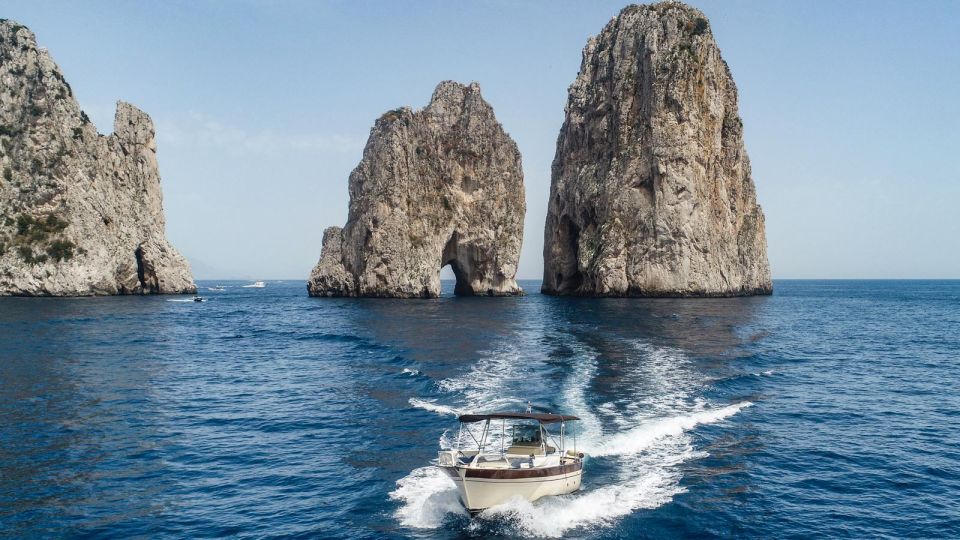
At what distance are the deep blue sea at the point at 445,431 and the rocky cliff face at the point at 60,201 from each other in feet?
182

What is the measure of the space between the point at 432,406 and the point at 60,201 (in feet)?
377

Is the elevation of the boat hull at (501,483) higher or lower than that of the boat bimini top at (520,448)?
lower

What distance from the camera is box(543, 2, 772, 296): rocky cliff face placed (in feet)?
395

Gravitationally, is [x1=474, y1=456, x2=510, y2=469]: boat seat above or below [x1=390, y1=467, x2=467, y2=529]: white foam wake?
above

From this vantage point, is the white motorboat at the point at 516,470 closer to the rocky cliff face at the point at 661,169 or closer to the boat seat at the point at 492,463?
the boat seat at the point at 492,463

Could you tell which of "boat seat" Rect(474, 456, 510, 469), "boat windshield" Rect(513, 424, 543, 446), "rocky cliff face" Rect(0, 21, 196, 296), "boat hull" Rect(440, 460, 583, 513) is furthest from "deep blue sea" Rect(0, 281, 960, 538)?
"rocky cliff face" Rect(0, 21, 196, 296)

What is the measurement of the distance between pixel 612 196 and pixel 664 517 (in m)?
112

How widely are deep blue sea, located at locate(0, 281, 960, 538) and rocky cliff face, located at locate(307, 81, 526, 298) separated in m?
56.8

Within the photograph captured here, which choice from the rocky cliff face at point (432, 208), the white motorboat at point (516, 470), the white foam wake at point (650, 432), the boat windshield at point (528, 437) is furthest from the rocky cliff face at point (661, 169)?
the white motorboat at point (516, 470)

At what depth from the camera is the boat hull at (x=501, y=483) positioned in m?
19.7

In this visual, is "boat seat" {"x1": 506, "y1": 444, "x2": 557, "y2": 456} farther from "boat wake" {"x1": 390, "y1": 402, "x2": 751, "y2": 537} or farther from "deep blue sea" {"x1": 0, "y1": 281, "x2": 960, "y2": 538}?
"deep blue sea" {"x1": 0, "y1": 281, "x2": 960, "y2": 538}

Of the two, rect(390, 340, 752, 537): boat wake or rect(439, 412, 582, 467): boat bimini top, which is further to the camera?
rect(439, 412, 582, 467): boat bimini top

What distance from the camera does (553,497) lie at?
20.9m

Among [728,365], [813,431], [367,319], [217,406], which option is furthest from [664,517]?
[367,319]
